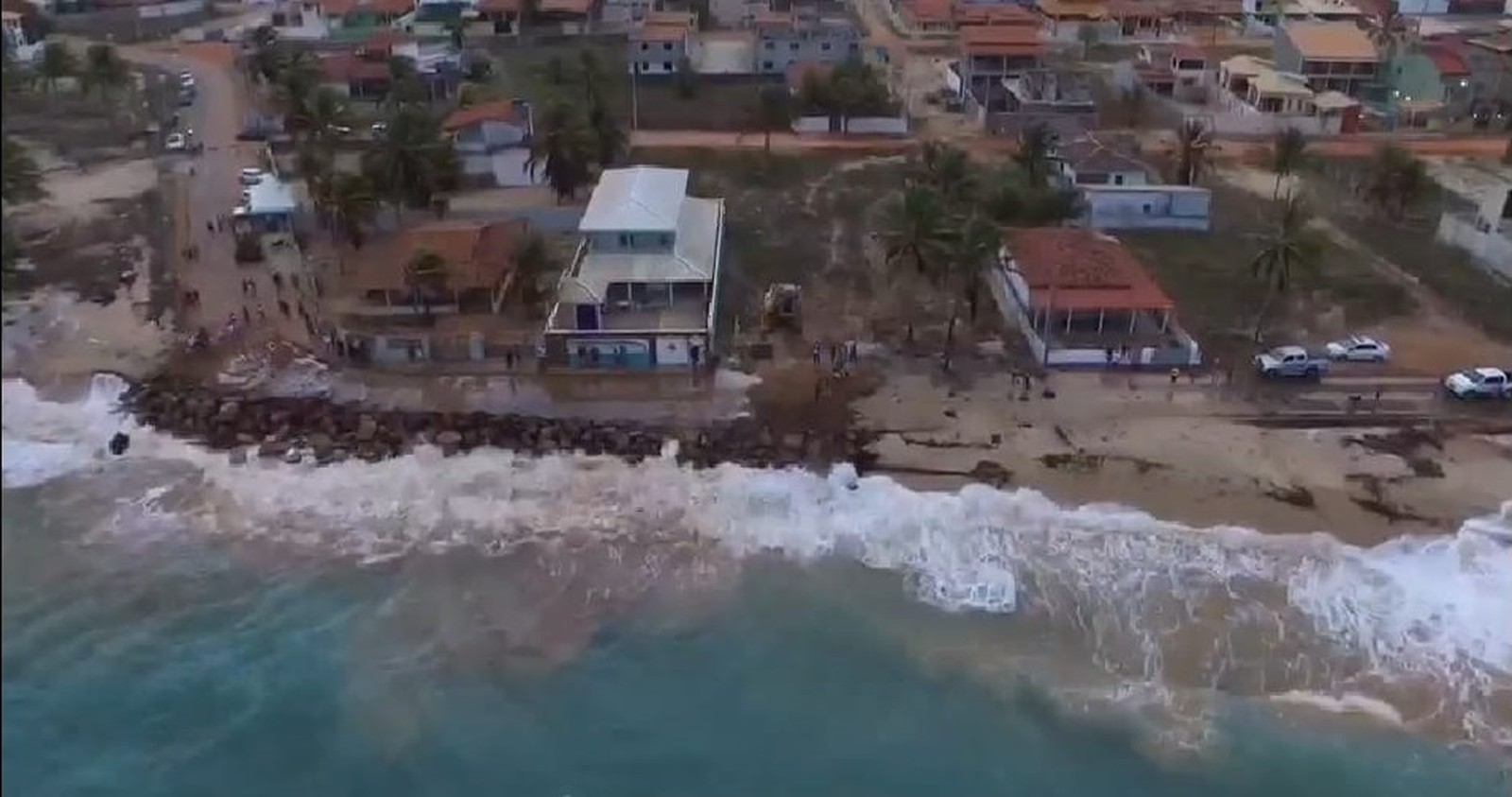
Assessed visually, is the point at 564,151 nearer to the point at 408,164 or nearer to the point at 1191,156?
the point at 408,164

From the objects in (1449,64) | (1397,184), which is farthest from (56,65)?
(1449,64)

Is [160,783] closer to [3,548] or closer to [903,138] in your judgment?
[3,548]

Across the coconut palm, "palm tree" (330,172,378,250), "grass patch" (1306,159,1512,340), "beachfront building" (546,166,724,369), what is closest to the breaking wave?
"beachfront building" (546,166,724,369)

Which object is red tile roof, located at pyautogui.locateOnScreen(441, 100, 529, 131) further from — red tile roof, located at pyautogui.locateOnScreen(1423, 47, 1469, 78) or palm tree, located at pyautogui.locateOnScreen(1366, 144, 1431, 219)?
red tile roof, located at pyautogui.locateOnScreen(1423, 47, 1469, 78)

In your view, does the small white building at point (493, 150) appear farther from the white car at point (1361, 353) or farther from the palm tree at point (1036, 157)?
the white car at point (1361, 353)

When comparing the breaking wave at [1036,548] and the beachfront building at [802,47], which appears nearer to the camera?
the breaking wave at [1036,548]

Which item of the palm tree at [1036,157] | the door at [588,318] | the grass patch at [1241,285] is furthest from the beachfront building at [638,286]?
the grass patch at [1241,285]
